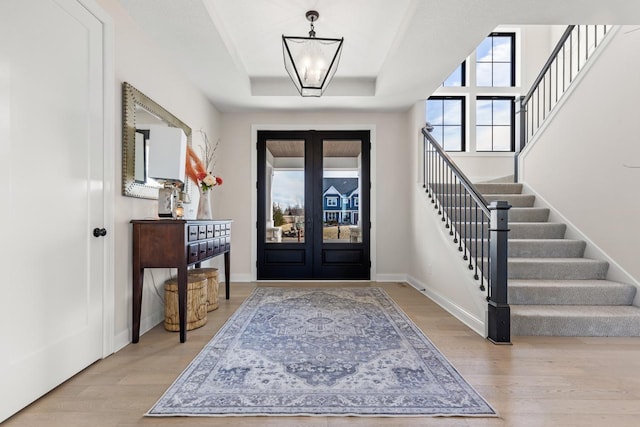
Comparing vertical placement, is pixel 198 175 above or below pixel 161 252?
above

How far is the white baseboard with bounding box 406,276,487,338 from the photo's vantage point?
9.29 ft

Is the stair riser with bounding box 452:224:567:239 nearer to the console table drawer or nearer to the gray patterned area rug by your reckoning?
the gray patterned area rug

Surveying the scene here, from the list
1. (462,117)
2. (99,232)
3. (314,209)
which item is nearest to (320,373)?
(99,232)

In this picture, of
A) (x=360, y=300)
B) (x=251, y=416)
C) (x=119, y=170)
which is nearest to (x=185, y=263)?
(x=119, y=170)

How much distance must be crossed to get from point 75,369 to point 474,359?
2633mm

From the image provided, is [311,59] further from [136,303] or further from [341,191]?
[341,191]

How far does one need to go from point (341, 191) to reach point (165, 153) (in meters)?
3.00

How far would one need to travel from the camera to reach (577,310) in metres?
2.89

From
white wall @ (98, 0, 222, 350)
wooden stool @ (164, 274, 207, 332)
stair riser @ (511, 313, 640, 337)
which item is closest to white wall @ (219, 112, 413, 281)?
white wall @ (98, 0, 222, 350)

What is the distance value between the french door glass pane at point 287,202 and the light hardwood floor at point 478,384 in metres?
2.43

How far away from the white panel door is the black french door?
3.00 meters

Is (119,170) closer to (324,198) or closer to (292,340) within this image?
(292,340)

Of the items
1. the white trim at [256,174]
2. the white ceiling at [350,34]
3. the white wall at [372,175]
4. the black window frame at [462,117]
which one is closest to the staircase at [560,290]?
the white wall at [372,175]

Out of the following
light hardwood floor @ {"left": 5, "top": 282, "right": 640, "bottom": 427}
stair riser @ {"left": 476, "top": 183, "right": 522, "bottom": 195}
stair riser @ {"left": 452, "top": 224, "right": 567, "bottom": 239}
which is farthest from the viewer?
stair riser @ {"left": 476, "top": 183, "right": 522, "bottom": 195}
